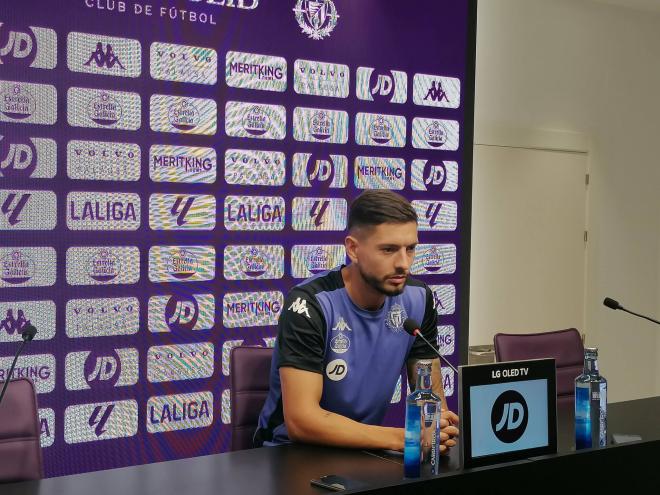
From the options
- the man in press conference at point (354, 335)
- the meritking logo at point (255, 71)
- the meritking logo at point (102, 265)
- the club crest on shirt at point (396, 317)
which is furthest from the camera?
the meritking logo at point (255, 71)

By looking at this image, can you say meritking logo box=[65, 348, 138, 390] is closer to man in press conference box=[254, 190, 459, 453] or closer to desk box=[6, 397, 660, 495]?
man in press conference box=[254, 190, 459, 453]

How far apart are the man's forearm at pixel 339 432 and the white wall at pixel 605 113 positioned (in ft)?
10.0

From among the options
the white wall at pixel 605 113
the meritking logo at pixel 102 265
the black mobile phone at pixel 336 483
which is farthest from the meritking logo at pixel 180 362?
the white wall at pixel 605 113

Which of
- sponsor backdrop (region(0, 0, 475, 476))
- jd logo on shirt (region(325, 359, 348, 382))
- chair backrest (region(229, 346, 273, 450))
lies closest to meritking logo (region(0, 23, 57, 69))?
sponsor backdrop (region(0, 0, 475, 476))

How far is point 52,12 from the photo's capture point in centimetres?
297

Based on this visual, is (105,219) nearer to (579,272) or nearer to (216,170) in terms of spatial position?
(216,170)

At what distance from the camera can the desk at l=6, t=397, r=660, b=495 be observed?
1.49 meters

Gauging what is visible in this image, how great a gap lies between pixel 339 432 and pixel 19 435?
2.42ft

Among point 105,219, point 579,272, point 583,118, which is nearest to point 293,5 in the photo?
point 105,219

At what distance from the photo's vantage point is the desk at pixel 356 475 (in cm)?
149

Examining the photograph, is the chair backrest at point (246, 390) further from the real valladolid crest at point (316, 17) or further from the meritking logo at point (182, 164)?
the real valladolid crest at point (316, 17)

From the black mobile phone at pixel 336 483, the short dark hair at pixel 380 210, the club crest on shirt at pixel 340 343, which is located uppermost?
the short dark hair at pixel 380 210

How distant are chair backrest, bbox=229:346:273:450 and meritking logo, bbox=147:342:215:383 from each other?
3.57 ft

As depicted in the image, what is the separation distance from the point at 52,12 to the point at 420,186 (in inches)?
74.0
